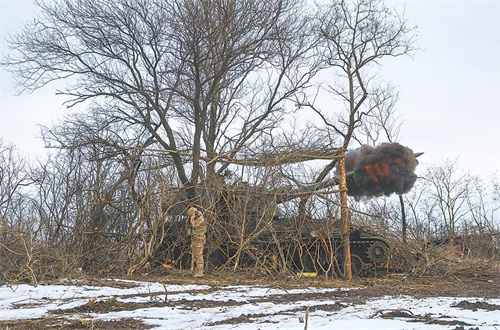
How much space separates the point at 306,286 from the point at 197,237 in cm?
322

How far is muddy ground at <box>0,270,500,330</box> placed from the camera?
731 cm

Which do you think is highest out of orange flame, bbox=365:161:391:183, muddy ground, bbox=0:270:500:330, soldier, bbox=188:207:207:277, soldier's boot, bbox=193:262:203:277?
orange flame, bbox=365:161:391:183

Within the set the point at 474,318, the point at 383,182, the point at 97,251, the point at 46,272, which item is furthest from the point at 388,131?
the point at 474,318

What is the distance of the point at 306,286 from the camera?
12672 mm

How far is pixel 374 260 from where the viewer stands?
1542 cm

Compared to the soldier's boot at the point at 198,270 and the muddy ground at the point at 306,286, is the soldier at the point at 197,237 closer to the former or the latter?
the soldier's boot at the point at 198,270

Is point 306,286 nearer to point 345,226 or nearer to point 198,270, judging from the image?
point 345,226

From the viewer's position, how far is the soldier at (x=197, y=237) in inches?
577

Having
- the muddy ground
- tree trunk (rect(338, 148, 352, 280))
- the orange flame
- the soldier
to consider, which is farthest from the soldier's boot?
Result: the orange flame

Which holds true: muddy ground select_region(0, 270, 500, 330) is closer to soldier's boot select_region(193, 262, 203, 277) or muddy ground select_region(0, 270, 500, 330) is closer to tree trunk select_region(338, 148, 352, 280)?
soldier's boot select_region(193, 262, 203, 277)

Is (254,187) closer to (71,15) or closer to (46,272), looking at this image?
(46,272)

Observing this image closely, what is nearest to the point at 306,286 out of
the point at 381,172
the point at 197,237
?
the point at 197,237

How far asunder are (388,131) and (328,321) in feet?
74.0

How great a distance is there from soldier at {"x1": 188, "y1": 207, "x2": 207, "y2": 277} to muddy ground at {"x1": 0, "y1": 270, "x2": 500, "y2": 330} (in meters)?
0.29
